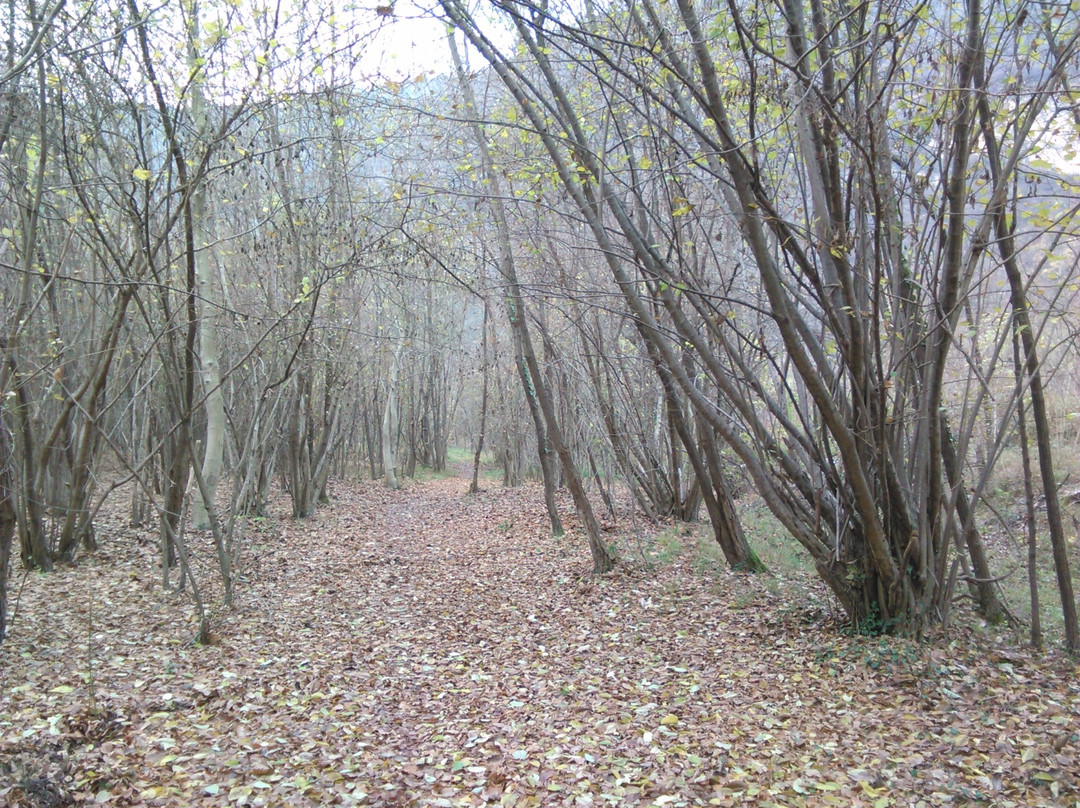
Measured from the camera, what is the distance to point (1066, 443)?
43.0 ft

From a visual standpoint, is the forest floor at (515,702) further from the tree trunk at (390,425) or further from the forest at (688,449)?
the tree trunk at (390,425)

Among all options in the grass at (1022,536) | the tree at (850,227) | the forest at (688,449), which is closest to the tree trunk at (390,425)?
the forest at (688,449)

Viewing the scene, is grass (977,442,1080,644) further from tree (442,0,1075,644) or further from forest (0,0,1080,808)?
tree (442,0,1075,644)

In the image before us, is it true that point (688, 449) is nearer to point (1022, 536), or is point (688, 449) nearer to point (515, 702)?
point (515, 702)

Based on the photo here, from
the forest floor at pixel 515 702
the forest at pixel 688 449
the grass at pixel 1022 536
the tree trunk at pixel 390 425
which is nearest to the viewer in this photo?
the forest floor at pixel 515 702

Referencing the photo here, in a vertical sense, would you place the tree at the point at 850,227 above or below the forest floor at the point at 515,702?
above

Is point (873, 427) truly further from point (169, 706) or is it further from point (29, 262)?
point (29, 262)

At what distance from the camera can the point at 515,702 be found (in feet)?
15.9

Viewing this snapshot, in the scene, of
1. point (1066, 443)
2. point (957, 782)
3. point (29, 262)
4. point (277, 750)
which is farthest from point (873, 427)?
point (1066, 443)

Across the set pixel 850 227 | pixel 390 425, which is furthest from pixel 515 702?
pixel 390 425

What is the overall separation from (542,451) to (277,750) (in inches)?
290

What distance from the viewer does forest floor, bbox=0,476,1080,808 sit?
349 cm

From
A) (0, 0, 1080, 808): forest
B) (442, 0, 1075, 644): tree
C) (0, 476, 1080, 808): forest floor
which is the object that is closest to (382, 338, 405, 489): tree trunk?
(0, 0, 1080, 808): forest

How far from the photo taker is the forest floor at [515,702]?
3.49 metres
